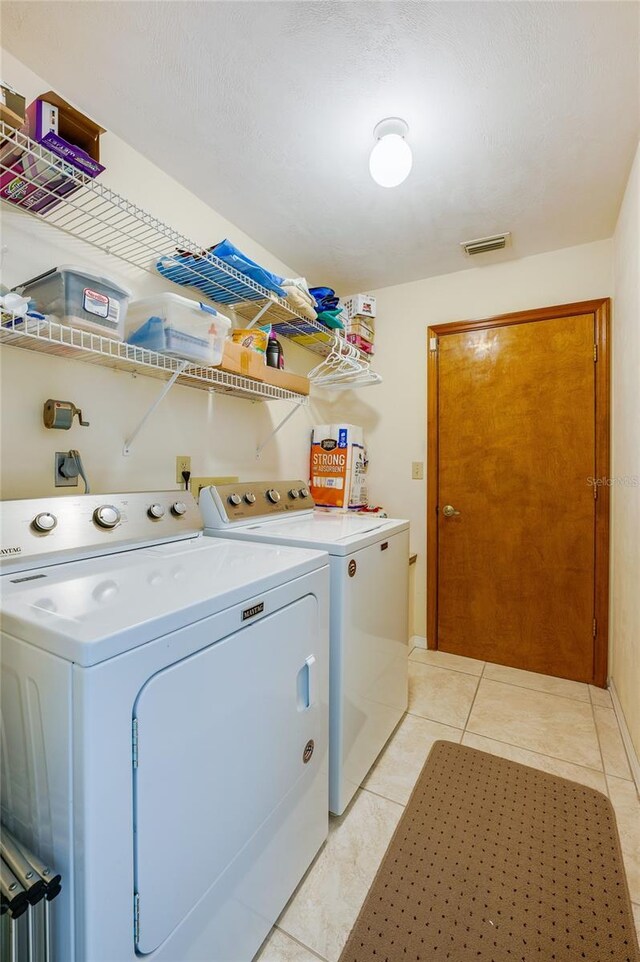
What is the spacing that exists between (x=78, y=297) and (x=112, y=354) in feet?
0.58

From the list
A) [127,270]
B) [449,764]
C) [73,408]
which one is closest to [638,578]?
[449,764]

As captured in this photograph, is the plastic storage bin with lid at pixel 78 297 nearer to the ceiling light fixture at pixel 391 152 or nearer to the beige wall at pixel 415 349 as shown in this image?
the ceiling light fixture at pixel 391 152

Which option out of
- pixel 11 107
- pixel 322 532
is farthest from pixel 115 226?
pixel 322 532

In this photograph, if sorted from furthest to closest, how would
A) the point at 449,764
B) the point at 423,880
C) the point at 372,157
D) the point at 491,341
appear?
the point at 491,341
the point at 449,764
the point at 372,157
the point at 423,880

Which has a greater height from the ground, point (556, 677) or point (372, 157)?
point (372, 157)

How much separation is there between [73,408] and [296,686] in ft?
3.57

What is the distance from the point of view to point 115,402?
59.6 inches

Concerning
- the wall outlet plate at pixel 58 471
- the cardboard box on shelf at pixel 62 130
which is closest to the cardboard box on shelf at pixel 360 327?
the cardboard box on shelf at pixel 62 130

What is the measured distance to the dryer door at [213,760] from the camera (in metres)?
0.70

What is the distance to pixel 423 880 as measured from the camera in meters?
1.20

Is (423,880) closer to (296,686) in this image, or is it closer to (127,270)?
(296,686)

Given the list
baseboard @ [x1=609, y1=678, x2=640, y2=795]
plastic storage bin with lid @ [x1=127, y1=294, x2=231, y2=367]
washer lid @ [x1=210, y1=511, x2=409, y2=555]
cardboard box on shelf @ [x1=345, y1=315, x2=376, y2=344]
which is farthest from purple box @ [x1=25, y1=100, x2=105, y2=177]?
baseboard @ [x1=609, y1=678, x2=640, y2=795]

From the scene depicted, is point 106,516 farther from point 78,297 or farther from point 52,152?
point 52,152

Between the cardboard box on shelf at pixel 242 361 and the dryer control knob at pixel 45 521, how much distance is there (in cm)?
76
